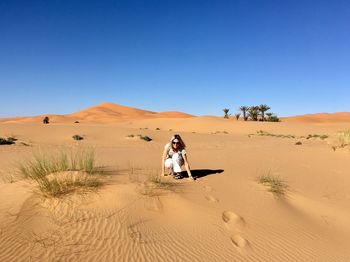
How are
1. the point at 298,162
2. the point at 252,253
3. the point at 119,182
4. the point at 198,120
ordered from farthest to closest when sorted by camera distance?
the point at 198,120 → the point at 298,162 → the point at 119,182 → the point at 252,253

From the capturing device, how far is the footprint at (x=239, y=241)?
4.53 m

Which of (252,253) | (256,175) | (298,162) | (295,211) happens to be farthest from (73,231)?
(298,162)

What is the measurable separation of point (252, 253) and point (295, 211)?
208 cm

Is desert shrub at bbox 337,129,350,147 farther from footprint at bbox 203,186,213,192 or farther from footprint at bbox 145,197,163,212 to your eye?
footprint at bbox 145,197,163,212

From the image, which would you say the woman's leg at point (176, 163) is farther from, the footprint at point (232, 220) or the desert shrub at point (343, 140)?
the desert shrub at point (343, 140)

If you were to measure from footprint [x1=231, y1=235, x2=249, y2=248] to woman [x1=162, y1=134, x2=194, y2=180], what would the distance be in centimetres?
248

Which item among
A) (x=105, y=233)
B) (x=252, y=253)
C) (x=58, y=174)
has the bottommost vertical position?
(x=252, y=253)

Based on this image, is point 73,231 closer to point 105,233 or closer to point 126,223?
point 105,233

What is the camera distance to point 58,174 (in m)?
5.54

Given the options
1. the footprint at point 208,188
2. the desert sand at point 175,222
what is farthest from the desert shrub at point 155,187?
the footprint at point 208,188

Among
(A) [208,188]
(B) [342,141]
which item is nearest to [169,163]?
(A) [208,188]

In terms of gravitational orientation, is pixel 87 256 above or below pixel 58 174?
below

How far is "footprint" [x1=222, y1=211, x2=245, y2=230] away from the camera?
503 cm

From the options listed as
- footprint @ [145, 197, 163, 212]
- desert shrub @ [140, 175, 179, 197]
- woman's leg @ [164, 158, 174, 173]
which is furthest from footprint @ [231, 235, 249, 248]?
woman's leg @ [164, 158, 174, 173]
